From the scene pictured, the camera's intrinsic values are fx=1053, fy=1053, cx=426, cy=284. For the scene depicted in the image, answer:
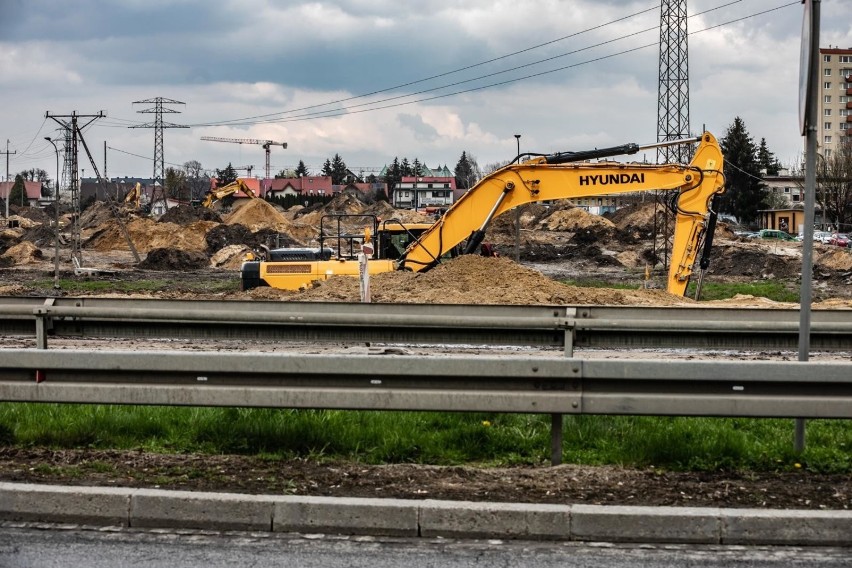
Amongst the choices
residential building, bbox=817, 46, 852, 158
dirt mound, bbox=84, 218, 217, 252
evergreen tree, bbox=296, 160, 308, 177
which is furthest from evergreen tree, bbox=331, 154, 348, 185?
dirt mound, bbox=84, 218, 217, 252

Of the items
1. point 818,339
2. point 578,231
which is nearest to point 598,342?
point 818,339

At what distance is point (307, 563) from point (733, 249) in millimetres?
44446

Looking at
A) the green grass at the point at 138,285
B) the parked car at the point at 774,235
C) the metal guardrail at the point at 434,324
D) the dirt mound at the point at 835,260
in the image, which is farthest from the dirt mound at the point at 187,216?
the metal guardrail at the point at 434,324

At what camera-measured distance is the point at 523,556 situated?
550 centimetres

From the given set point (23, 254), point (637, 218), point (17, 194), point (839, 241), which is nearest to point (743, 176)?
point (637, 218)

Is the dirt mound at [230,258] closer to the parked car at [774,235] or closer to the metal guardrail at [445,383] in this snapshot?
the parked car at [774,235]

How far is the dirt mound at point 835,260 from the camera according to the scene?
1641 inches

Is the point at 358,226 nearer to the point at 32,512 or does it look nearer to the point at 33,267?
the point at 33,267

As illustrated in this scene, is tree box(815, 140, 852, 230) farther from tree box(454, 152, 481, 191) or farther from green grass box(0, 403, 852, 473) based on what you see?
tree box(454, 152, 481, 191)

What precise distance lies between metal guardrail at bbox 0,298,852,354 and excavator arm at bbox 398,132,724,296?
35.0ft

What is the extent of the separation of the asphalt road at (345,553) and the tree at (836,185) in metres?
68.8

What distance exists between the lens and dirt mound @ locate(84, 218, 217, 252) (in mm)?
63500

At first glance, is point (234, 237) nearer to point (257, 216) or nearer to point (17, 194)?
point (257, 216)

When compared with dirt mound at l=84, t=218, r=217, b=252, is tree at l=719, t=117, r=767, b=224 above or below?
above
